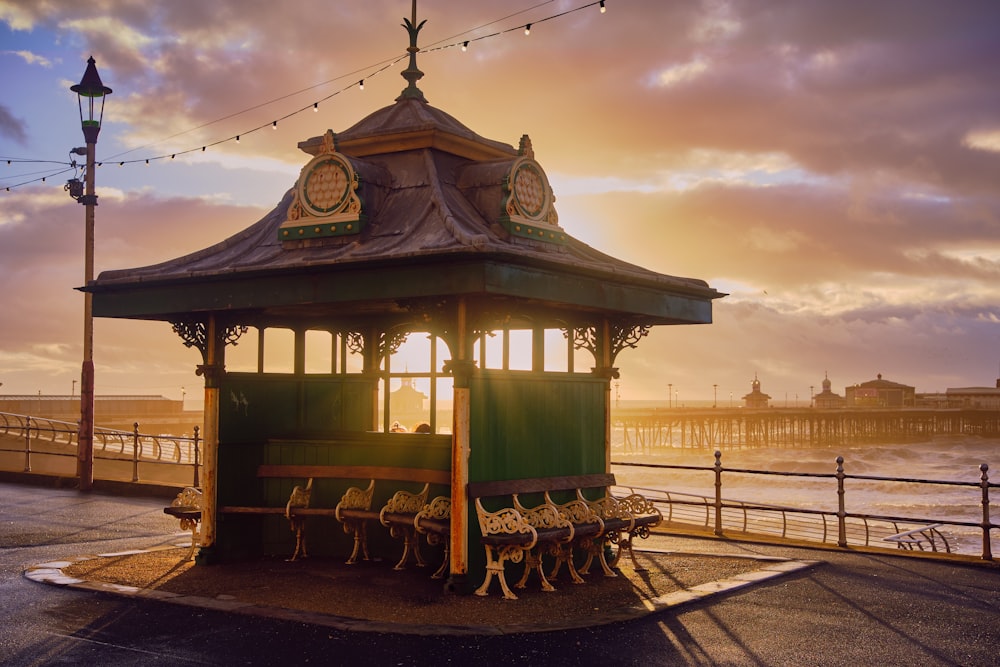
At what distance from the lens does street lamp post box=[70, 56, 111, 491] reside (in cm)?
2123

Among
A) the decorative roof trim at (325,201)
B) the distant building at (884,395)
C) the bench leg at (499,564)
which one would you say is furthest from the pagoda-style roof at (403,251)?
the distant building at (884,395)

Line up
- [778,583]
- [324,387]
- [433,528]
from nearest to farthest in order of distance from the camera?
1. [433,528]
2. [778,583]
3. [324,387]

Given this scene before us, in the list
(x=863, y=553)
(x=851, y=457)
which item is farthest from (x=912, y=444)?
(x=863, y=553)

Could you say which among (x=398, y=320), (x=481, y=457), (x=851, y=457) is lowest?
(x=851, y=457)

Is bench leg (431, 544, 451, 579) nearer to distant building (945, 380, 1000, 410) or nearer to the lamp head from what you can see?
the lamp head

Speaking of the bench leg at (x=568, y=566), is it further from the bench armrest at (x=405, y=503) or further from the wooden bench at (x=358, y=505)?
the bench armrest at (x=405, y=503)

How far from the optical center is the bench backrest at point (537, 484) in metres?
9.76

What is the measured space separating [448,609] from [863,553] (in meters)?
6.88

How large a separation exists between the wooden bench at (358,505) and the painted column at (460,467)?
61 centimetres

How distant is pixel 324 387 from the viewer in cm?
1256

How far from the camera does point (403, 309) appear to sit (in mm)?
10859

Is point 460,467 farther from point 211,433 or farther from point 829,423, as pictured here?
point 829,423

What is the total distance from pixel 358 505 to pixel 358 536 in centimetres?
54

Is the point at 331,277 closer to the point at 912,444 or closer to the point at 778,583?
the point at 778,583
